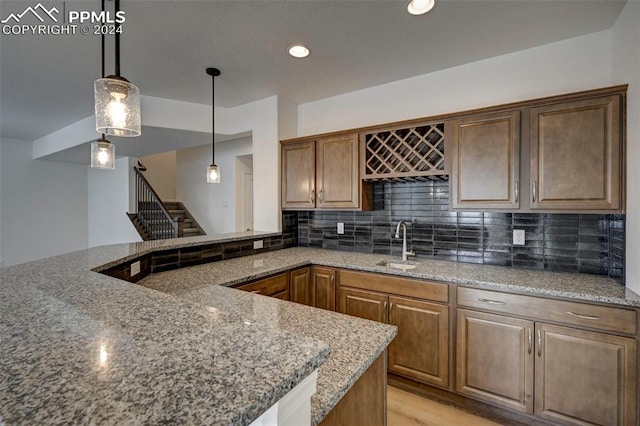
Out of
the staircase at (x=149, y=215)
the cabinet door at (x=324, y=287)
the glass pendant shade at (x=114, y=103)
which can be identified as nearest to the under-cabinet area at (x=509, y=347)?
the cabinet door at (x=324, y=287)

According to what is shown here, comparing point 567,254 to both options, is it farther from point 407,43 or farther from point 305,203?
point 305,203

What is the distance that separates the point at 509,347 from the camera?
1969mm

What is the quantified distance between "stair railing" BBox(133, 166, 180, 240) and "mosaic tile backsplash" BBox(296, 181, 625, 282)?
10.7ft

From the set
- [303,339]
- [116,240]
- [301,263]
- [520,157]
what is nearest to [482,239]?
[520,157]

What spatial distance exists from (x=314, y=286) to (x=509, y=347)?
1536 mm

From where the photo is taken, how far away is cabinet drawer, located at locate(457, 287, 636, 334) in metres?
1.68

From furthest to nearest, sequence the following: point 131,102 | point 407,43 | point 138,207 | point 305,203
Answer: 1. point 138,207
2. point 305,203
3. point 407,43
4. point 131,102

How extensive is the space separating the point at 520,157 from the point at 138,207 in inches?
236

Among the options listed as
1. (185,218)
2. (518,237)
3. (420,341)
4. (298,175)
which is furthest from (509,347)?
(185,218)

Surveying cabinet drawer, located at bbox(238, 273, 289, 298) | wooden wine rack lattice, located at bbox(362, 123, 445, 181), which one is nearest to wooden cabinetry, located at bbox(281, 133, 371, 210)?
wooden wine rack lattice, located at bbox(362, 123, 445, 181)

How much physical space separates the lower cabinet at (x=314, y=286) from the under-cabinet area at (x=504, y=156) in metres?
0.68

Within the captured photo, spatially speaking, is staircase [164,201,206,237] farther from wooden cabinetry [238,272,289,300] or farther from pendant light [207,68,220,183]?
wooden cabinetry [238,272,289,300]

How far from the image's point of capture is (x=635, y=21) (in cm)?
180

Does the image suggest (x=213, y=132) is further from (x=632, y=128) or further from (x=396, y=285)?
(x=632, y=128)
